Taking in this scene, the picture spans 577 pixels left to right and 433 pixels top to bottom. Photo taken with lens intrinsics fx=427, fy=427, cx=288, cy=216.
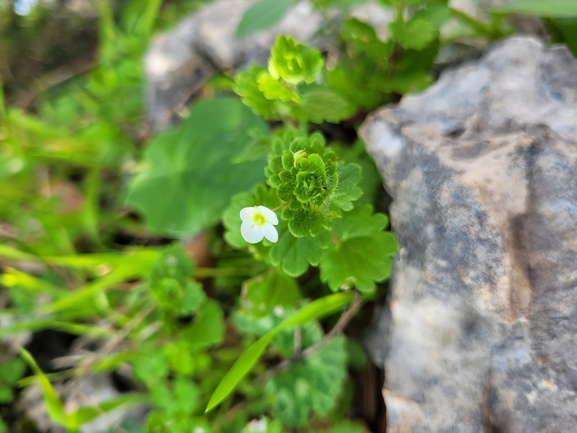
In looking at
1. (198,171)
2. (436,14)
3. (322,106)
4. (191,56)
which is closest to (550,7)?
(436,14)

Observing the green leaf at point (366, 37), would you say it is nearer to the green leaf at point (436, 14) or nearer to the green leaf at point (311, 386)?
the green leaf at point (436, 14)

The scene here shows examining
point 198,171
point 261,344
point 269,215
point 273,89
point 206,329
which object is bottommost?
point 206,329

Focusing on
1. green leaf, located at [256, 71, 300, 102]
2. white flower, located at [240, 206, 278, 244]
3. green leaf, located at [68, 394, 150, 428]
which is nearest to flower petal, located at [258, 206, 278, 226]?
white flower, located at [240, 206, 278, 244]

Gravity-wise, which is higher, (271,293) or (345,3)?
(345,3)

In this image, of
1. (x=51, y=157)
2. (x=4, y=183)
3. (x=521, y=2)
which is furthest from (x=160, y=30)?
(x=521, y=2)

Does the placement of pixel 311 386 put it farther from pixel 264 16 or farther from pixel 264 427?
pixel 264 16

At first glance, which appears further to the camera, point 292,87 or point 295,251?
point 292,87

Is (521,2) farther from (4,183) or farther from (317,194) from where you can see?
(4,183)
